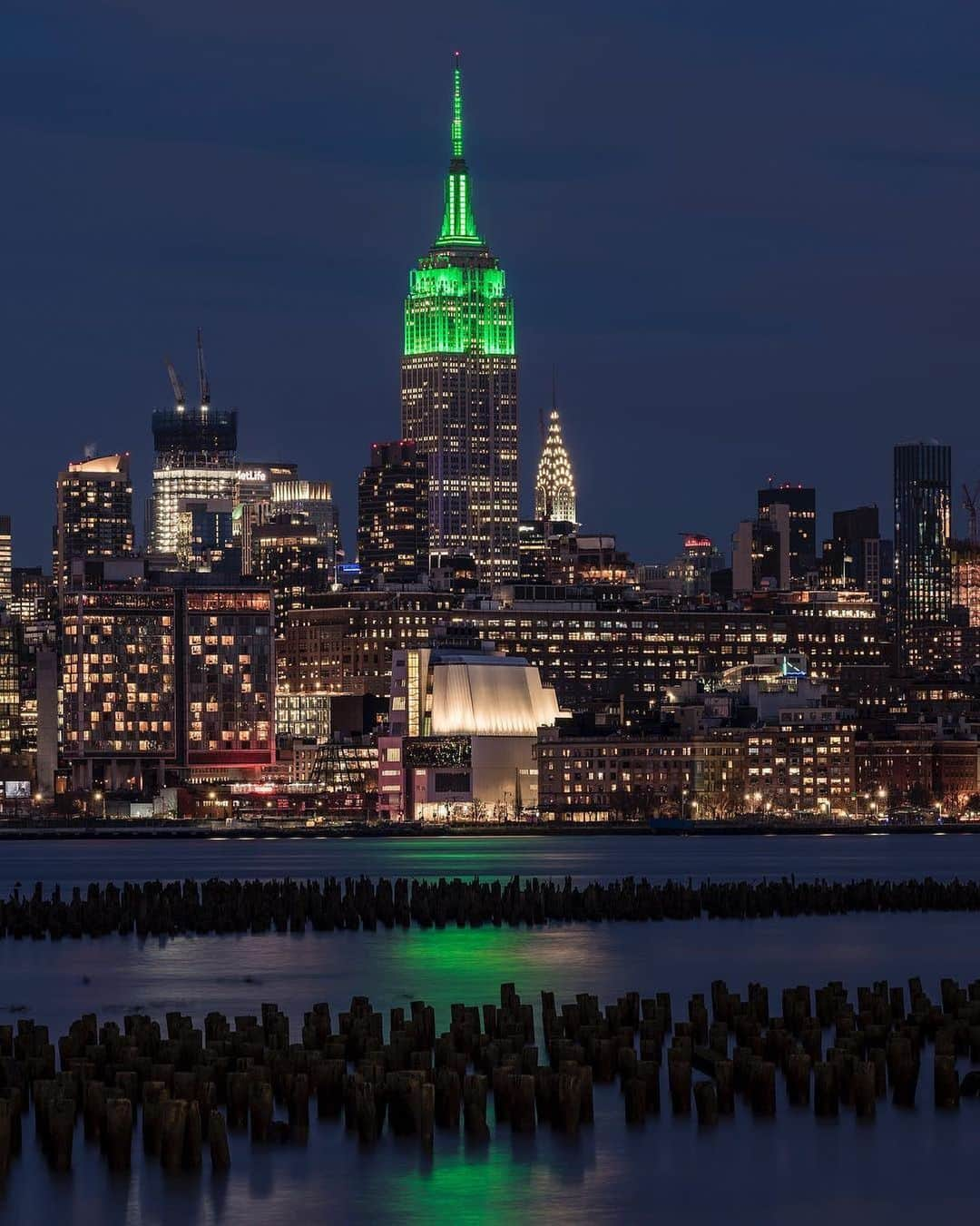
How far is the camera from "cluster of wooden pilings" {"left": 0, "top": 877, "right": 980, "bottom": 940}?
109312mm

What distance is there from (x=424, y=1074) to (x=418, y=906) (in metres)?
55.3

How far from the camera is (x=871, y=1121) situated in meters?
57.3

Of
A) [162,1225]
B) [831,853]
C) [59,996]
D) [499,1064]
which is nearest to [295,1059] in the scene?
[499,1064]

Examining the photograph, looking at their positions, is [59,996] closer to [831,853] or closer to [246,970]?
[246,970]

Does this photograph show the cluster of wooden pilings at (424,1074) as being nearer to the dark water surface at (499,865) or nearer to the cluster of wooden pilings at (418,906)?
the cluster of wooden pilings at (418,906)

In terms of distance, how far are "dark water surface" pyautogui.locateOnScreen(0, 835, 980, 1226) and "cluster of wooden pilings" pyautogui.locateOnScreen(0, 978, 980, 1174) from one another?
0.50 metres

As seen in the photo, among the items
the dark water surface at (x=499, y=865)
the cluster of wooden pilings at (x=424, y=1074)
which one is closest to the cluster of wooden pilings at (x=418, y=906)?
the dark water surface at (x=499, y=865)

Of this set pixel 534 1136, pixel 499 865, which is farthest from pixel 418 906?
pixel 499 865

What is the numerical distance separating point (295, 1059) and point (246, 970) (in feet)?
114

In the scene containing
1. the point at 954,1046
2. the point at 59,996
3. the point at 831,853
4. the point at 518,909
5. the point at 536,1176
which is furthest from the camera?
the point at 831,853

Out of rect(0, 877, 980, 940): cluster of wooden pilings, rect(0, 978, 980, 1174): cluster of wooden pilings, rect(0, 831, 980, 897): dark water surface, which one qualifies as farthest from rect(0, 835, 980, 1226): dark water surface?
rect(0, 831, 980, 897): dark water surface

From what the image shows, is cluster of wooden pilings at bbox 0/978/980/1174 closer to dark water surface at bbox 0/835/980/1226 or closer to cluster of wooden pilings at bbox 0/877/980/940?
dark water surface at bbox 0/835/980/1226

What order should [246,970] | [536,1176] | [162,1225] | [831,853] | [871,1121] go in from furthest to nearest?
[831,853], [246,970], [871,1121], [536,1176], [162,1225]

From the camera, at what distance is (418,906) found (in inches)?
4407
